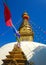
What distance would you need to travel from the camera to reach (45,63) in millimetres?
27578

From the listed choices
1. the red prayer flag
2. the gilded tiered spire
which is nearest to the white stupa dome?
the gilded tiered spire

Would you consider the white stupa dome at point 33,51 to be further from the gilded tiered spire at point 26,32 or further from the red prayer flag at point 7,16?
the red prayer flag at point 7,16

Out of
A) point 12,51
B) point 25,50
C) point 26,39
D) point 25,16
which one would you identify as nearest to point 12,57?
point 12,51

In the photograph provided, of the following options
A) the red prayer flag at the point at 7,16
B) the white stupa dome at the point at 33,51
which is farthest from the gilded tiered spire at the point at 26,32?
the red prayer flag at the point at 7,16

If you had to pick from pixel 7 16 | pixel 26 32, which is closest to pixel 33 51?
pixel 26 32

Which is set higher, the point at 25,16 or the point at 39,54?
the point at 25,16

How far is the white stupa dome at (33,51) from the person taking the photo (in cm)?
2766

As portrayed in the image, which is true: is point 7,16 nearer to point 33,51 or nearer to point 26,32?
point 33,51

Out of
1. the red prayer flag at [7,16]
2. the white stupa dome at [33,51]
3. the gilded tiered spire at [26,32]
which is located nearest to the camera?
the red prayer flag at [7,16]

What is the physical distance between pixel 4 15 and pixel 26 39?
15.9 meters

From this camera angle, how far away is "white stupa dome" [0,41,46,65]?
27.7 meters

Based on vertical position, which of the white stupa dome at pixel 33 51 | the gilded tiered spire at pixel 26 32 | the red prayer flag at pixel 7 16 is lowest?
the red prayer flag at pixel 7 16

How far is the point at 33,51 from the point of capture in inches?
1128

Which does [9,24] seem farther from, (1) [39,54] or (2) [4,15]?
(1) [39,54]
